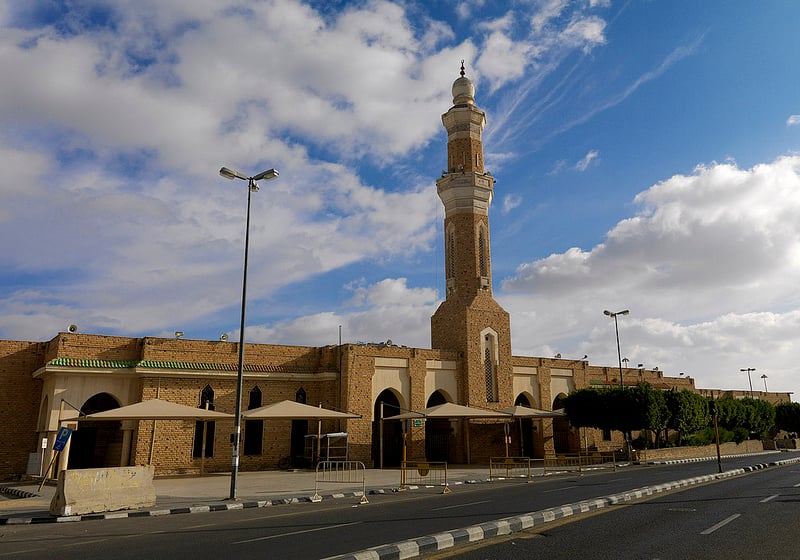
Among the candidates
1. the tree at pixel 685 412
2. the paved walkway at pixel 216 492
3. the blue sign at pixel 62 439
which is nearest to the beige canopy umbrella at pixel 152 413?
the paved walkway at pixel 216 492

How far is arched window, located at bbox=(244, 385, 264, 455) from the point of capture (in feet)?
88.8

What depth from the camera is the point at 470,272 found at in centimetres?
3441

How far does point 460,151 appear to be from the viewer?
36.4 m

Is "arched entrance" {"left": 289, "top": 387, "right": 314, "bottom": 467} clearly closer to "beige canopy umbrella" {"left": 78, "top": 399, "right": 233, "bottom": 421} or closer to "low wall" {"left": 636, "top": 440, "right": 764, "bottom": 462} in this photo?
"beige canopy umbrella" {"left": 78, "top": 399, "right": 233, "bottom": 421}

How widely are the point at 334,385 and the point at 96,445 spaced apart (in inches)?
433

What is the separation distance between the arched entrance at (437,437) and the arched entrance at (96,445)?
614 inches

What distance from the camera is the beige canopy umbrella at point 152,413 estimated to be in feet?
63.5

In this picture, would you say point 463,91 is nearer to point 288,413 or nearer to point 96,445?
point 288,413

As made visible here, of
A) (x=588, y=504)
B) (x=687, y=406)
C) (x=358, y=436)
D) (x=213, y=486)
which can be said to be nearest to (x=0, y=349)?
(x=213, y=486)

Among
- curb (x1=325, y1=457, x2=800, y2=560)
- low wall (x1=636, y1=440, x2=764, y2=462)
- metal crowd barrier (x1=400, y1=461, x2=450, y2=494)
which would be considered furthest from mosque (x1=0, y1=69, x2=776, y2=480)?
curb (x1=325, y1=457, x2=800, y2=560)

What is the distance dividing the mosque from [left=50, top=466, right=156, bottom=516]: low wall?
8.43 metres

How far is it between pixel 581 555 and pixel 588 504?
16.7ft

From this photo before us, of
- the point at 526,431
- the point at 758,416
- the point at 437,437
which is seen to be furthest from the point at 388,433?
the point at 758,416

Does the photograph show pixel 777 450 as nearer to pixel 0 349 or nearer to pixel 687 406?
pixel 687 406
